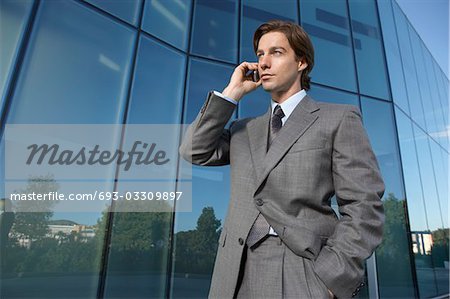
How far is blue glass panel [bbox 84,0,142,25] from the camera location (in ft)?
14.2

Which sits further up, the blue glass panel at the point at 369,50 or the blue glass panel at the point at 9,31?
the blue glass panel at the point at 369,50

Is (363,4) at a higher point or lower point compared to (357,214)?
higher

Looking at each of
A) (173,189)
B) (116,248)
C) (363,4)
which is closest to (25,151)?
(116,248)

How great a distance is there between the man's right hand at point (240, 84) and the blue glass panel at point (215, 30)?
4.12 metres

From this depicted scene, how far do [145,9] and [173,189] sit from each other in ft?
9.77

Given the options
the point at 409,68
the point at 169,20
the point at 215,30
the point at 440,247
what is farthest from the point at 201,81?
the point at 440,247

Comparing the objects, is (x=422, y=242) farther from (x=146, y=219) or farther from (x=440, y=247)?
(x=146, y=219)

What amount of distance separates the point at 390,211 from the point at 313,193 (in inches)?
237

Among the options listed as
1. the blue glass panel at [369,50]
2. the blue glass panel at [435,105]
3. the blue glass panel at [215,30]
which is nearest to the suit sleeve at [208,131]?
the blue glass panel at [215,30]

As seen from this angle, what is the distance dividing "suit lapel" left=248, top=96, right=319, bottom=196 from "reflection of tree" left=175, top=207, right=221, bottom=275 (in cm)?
338

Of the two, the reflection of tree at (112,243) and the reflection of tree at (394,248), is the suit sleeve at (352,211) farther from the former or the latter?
the reflection of tree at (394,248)

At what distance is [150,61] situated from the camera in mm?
4723

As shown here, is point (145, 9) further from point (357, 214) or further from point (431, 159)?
point (431, 159)

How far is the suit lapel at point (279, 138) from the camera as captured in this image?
119 centimetres
